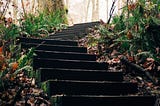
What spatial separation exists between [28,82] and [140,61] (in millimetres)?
2057

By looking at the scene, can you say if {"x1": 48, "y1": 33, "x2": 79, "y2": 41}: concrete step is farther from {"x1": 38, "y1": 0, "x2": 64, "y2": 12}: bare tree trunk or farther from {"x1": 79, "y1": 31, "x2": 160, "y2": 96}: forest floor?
{"x1": 38, "y1": 0, "x2": 64, "y2": 12}: bare tree trunk

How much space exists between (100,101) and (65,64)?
1.79 m

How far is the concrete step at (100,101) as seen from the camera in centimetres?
393

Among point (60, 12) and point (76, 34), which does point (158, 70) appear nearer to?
point (76, 34)

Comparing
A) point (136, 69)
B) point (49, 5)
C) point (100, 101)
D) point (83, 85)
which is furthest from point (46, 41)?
point (49, 5)

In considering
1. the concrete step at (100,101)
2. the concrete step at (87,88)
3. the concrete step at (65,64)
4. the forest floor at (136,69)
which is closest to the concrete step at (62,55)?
the forest floor at (136,69)

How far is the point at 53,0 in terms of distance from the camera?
40.5 feet

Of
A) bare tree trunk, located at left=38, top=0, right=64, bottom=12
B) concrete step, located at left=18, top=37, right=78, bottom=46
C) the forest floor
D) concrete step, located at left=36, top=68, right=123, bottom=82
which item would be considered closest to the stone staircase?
concrete step, located at left=36, top=68, right=123, bottom=82

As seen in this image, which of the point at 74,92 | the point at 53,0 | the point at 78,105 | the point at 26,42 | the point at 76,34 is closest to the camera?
the point at 78,105

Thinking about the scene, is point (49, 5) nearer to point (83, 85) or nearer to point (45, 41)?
point (45, 41)

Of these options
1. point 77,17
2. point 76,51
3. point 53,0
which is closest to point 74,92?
point 76,51

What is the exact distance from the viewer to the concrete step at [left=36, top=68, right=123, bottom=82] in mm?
4984

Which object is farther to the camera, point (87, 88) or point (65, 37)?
point (65, 37)

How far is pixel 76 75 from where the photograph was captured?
519 cm
